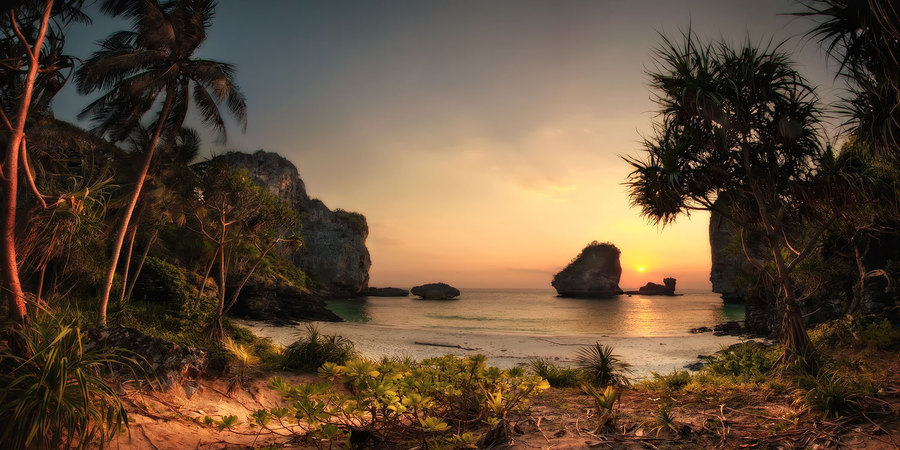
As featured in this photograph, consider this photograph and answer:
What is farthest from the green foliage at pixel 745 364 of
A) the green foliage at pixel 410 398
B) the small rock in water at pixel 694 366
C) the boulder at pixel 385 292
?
the boulder at pixel 385 292

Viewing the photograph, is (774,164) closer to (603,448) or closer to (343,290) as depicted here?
(603,448)

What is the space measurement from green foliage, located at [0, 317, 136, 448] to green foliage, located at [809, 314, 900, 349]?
40.7 ft

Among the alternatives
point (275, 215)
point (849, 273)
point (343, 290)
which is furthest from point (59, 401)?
point (343, 290)

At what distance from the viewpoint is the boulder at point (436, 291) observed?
319ft

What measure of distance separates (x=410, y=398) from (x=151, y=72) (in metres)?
13.1

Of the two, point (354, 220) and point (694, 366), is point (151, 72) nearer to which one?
point (694, 366)

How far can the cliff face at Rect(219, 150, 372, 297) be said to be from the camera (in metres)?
67.7

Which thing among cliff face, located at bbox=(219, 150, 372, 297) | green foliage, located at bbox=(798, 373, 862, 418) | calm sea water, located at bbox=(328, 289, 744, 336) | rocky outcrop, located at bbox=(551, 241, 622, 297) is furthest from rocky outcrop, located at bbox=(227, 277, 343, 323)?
rocky outcrop, located at bbox=(551, 241, 622, 297)

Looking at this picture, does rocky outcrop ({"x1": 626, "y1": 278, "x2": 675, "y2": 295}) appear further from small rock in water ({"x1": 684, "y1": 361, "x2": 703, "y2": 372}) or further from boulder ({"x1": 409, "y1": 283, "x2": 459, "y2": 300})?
small rock in water ({"x1": 684, "y1": 361, "x2": 703, "y2": 372})

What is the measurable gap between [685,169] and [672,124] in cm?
93

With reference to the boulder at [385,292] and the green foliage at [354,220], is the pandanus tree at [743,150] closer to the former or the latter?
the green foliage at [354,220]

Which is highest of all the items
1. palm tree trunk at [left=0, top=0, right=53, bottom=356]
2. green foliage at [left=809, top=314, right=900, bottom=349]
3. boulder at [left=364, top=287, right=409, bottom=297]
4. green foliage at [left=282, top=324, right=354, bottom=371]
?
palm tree trunk at [left=0, top=0, right=53, bottom=356]

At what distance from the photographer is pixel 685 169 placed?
296 inches

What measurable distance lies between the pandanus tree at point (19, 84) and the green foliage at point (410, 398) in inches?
97.3
